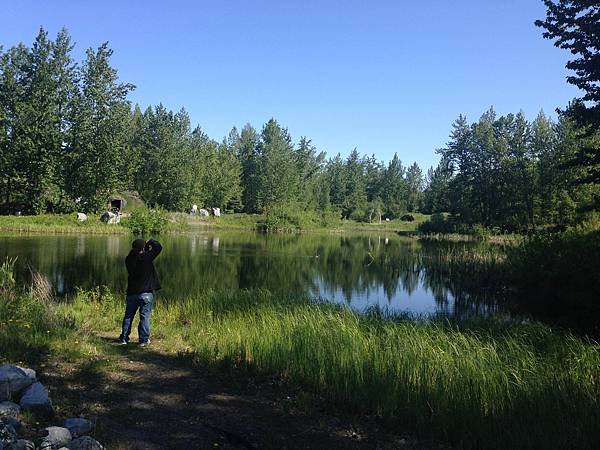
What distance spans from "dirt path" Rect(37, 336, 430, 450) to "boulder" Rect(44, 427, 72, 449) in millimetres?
432

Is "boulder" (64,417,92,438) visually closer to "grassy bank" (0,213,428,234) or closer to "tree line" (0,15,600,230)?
"tree line" (0,15,600,230)

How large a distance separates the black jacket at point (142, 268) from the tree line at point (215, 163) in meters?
17.9

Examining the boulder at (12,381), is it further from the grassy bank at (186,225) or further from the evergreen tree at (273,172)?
the evergreen tree at (273,172)

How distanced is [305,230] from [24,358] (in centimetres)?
7360

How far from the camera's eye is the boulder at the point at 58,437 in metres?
4.21

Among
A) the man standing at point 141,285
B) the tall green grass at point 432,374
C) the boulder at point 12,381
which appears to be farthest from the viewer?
the man standing at point 141,285

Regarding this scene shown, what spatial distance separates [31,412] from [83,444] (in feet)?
3.76

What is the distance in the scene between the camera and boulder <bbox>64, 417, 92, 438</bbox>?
4.76 m

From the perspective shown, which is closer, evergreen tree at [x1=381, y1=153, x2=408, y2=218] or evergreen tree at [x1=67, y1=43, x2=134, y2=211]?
evergreen tree at [x1=67, y1=43, x2=134, y2=211]

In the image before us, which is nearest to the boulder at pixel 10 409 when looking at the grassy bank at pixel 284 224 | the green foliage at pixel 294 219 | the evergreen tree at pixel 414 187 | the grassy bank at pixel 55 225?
the grassy bank at pixel 55 225

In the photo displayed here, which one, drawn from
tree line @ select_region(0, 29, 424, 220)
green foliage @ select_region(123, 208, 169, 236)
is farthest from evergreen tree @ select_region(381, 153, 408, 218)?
green foliage @ select_region(123, 208, 169, 236)

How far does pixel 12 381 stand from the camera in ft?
17.5

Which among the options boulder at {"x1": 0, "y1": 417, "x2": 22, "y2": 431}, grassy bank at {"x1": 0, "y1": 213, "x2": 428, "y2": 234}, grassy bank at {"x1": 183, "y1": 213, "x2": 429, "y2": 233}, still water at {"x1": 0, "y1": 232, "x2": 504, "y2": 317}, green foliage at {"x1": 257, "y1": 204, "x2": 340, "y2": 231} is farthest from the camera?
green foliage at {"x1": 257, "y1": 204, "x2": 340, "y2": 231}

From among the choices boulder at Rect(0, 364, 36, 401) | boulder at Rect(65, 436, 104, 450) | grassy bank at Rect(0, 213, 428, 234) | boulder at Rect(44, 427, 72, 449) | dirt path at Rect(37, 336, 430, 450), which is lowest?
dirt path at Rect(37, 336, 430, 450)
